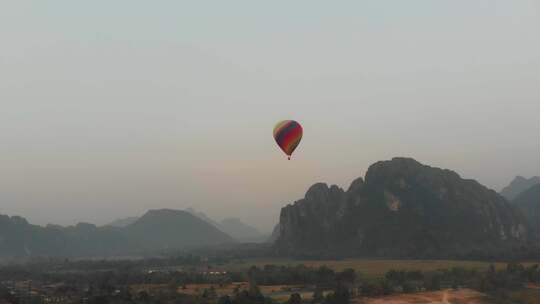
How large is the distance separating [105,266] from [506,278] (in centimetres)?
13668

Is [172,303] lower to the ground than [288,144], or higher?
lower

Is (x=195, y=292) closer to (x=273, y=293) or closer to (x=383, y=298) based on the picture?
(x=273, y=293)

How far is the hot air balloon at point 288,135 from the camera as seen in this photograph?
7656cm

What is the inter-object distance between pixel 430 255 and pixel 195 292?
10957cm

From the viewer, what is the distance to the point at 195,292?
103 m

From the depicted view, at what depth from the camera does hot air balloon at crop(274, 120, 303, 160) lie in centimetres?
7656

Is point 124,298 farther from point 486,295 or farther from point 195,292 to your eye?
point 486,295

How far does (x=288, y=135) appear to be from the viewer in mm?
76500

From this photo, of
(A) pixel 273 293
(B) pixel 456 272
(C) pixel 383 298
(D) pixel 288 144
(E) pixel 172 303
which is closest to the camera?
(D) pixel 288 144

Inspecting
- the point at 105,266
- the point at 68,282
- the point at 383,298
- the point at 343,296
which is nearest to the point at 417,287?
the point at 383,298

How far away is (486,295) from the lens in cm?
9575

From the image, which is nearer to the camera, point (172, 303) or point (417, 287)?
point (172, 303)

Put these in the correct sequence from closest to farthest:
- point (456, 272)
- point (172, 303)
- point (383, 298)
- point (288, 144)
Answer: point (288, 144) < point (172, 303) < point (383, 298) < point (456, 272)

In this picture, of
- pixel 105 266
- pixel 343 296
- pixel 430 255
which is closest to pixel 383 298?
pixel 343 296
